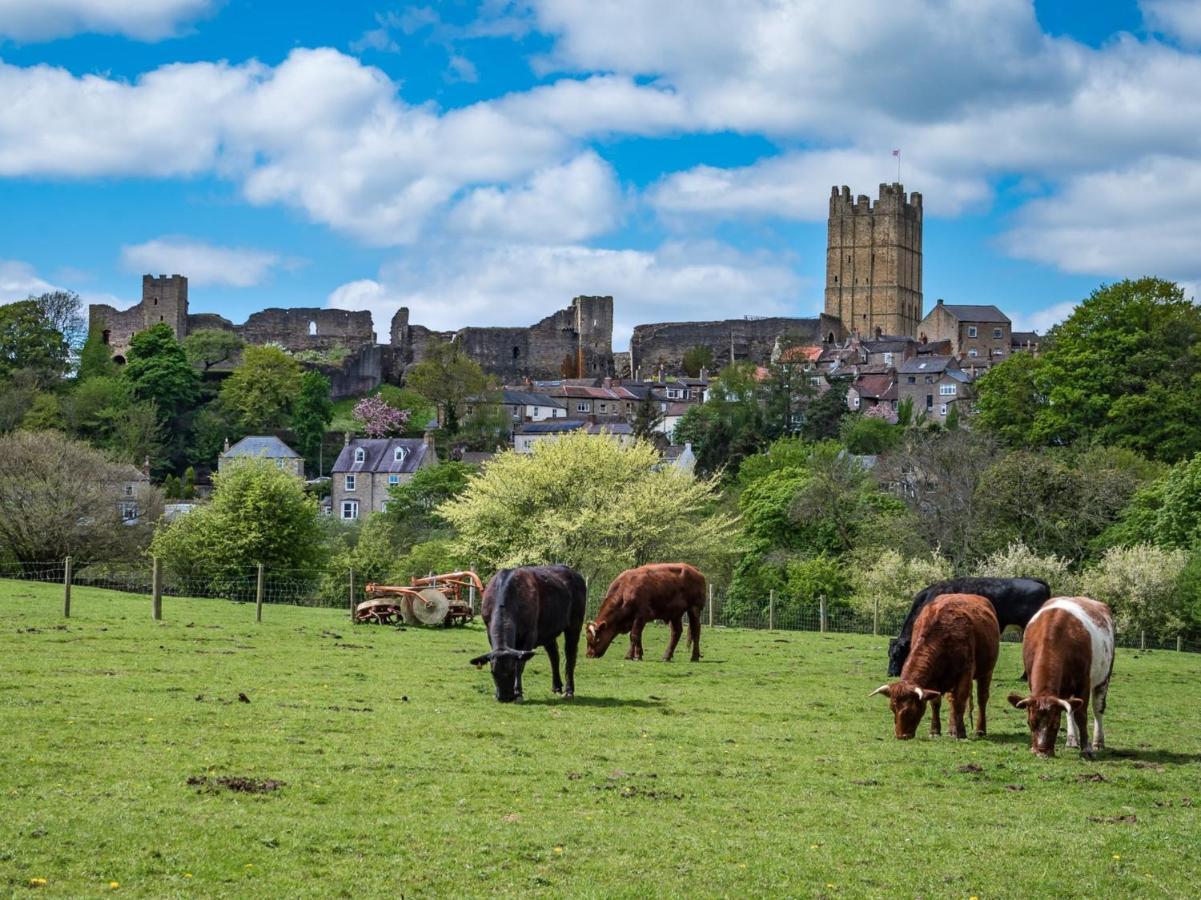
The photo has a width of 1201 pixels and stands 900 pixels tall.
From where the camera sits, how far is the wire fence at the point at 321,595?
131 ft

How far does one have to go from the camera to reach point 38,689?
57.2 feet

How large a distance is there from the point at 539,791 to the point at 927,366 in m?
105

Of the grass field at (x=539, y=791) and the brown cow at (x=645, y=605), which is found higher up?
the brown cow at (x=645, y=605)

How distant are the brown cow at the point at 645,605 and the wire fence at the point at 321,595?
901cm

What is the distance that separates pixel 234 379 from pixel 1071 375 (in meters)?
65.4

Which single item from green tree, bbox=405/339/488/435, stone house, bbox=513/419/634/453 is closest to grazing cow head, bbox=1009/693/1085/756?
stone house, bbox=513/419/634/453

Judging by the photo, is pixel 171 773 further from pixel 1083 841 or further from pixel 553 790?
pixel 1083 841

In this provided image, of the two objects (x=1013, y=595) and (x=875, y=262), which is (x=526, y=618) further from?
(x=875, y=262)

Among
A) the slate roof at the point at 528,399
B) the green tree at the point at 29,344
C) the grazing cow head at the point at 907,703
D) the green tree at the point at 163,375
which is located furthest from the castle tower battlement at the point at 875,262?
the grazing cow head at the point at 907,703

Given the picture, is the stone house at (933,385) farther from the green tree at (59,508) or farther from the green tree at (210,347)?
the green tree at (59,508)

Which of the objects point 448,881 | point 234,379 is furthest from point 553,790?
point 234,379

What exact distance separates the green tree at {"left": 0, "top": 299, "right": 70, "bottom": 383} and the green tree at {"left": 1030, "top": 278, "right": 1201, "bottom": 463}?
2837 inches

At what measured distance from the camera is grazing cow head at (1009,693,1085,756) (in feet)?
51.1

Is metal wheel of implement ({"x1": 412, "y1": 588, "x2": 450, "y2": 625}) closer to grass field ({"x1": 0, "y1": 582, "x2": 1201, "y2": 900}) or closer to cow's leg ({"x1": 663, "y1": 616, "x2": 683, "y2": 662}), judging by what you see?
cow's leg ({"x1": 663, "y1": 616, "x2": 683, "y2": 662})
